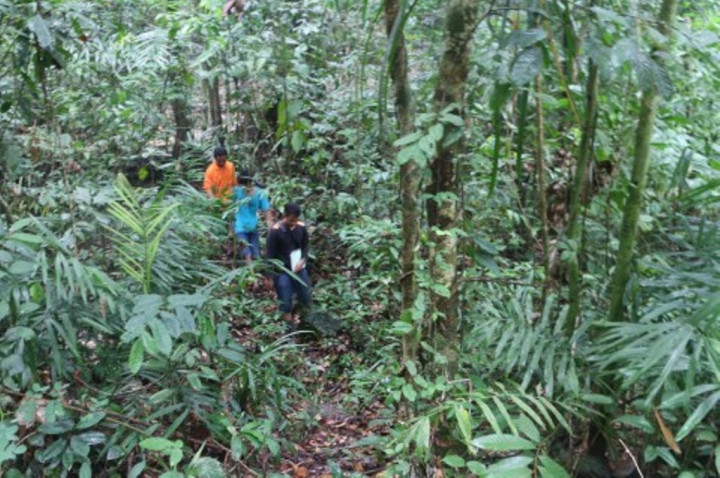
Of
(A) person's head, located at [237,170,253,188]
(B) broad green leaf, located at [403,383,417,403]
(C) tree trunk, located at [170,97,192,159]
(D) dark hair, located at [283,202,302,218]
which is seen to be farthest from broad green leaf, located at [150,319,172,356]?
(C) tree trunk, located at [170,97,192,159]

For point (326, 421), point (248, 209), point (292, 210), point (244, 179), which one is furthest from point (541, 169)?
point (244, 179)

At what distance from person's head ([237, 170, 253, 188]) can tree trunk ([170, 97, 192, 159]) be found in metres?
1.83

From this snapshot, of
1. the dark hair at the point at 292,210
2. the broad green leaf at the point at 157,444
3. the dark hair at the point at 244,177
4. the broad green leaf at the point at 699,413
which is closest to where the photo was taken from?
the broad green leaf at the point at 699,413

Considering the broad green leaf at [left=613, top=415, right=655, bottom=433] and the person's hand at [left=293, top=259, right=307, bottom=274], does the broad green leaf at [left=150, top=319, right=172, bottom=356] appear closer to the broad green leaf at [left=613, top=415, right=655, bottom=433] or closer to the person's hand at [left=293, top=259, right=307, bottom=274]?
the broad green leaf at [left=613, top=415, right=655, bottom=433]

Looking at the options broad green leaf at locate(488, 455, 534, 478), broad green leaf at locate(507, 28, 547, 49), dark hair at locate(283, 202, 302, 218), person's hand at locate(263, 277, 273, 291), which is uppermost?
→ broad green leaf at locate(507, 28, 547, 49)

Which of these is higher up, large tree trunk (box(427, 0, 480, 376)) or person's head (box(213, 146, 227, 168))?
large tree trunk (box(427, 0, 480, 376))

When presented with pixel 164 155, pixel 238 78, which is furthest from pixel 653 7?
pixel 164 155

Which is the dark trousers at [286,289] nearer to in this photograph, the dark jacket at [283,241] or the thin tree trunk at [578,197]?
the dark jacket at [283,241]

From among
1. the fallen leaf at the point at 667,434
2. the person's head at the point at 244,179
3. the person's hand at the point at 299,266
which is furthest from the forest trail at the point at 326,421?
the person's head at the point at 244,179

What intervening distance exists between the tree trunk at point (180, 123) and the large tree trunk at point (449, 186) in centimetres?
640

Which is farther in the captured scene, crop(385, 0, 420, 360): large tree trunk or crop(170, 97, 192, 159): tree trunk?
crop(170, 97, 192, 159): tree trunk

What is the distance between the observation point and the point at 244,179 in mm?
7172

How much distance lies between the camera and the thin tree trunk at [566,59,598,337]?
2.61 metres

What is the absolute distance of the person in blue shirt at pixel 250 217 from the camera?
6.03 meters
